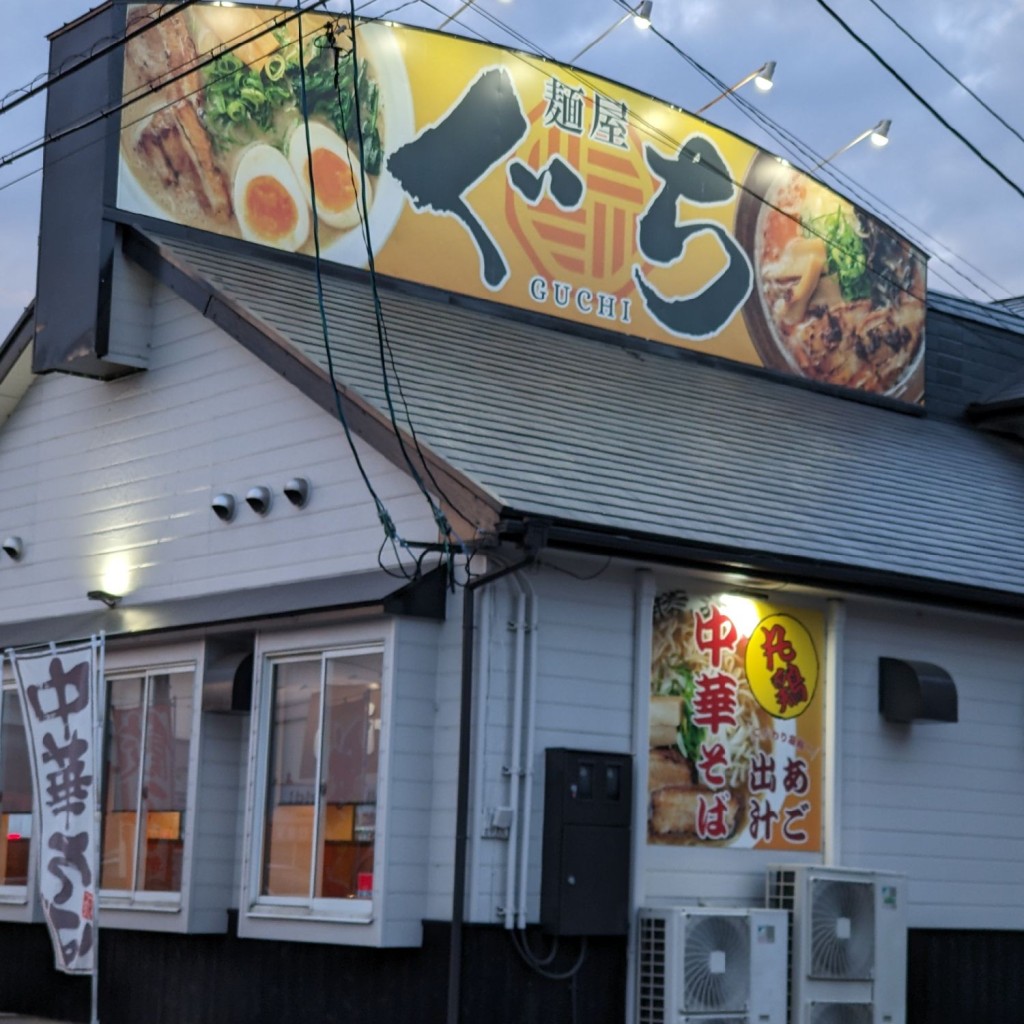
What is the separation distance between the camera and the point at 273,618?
38.7 ft

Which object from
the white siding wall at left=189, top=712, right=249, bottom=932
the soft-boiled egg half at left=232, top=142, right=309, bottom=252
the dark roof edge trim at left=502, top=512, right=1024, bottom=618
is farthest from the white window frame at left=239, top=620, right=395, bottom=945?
the soft-boiled egg half at left=232, top=142, right=309, bottom=252

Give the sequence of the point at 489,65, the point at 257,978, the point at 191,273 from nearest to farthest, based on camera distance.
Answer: the point at 257,978 → the point at 191,273 → the point at 489,65

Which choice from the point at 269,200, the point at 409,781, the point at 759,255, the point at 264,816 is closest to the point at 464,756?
the point at 409,781

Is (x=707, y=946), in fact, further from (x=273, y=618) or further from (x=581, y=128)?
(x=581, y=128)

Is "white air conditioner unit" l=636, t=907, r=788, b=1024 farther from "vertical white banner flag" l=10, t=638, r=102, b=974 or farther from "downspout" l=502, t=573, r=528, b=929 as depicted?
"vertical white banner flag" l=10, t=638, r=102, b=974

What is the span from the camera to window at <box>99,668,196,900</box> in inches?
504

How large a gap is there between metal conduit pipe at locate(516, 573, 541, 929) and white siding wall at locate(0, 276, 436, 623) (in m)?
0.86

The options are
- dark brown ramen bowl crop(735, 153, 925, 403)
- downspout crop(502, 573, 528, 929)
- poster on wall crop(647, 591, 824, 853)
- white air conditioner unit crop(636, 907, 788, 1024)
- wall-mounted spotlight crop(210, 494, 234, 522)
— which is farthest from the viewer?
dark brown ramen bowl crop(735, 153, 925, 403)

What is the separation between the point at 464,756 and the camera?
1051 centimetres

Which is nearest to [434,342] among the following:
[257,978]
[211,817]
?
[211,817]

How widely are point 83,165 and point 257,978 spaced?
21.8 feet

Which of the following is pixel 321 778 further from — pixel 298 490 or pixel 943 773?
pixel 943 773

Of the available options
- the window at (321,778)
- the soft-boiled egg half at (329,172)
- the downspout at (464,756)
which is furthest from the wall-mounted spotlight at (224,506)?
the soft-boiled egg half at (329,172)

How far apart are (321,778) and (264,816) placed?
0.66 m
